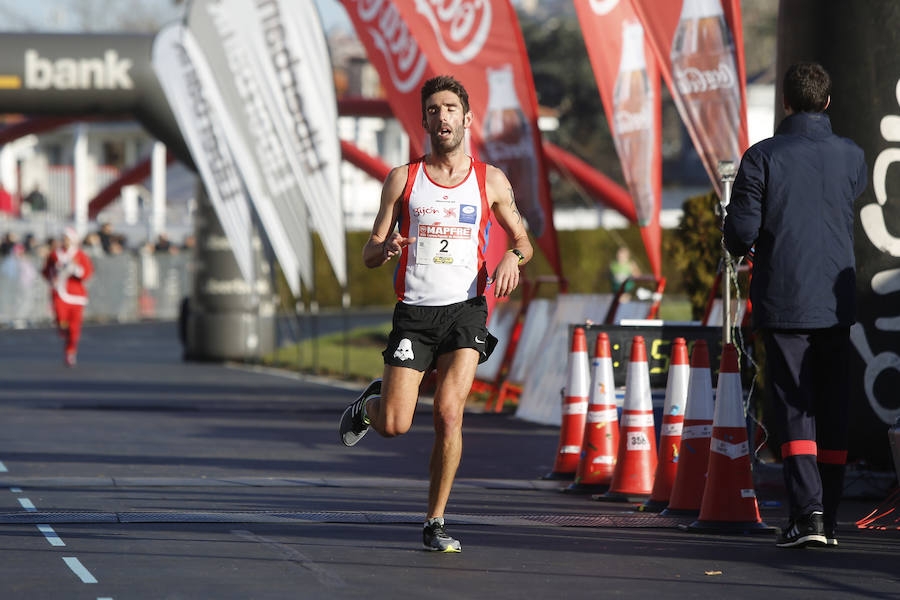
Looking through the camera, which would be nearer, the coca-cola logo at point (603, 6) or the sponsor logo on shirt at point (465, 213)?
the sponsor logo on shirt at point (465, 213)

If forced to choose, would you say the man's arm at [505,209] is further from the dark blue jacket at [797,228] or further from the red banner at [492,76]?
the red banner at [492,76]

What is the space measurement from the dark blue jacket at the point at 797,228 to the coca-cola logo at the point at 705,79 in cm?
434

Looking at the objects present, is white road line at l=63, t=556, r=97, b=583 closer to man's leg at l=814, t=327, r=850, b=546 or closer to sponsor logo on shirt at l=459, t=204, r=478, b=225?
sponsor logo on shirt at l=459, t=204, r=478, b=225

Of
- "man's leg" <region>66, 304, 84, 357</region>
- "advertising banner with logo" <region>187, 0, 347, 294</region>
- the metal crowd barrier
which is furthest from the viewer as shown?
the metal crowd barrier

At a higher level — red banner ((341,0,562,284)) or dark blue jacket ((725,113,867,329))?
red banner ((341,0,562,284))

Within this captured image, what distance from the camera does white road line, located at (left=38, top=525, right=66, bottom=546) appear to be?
24.8 ft

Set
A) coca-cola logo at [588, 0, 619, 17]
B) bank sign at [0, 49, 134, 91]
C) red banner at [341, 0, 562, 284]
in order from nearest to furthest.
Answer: coca-cola logo at [588, 0, 619, 17], red banner at [341, 0, 562, 284], bank sign at [0, 49, 134, 91]

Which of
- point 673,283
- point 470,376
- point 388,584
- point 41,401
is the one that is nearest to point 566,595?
point 388,584

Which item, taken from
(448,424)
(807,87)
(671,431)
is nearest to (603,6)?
(671,431)

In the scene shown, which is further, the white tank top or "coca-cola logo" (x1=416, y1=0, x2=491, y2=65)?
"coca-cola logo" (x1=416, y1=0, x2=491, y2=65)

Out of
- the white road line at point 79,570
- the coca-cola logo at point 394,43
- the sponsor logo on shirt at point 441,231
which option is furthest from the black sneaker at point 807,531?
the coca-cola logo at point 394,43

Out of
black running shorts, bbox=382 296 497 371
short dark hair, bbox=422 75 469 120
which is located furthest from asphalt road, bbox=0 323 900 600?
short dark hair, bbox=422 75 469 120

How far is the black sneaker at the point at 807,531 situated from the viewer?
24.9ft

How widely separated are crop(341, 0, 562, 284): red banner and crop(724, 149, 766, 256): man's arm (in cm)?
781
